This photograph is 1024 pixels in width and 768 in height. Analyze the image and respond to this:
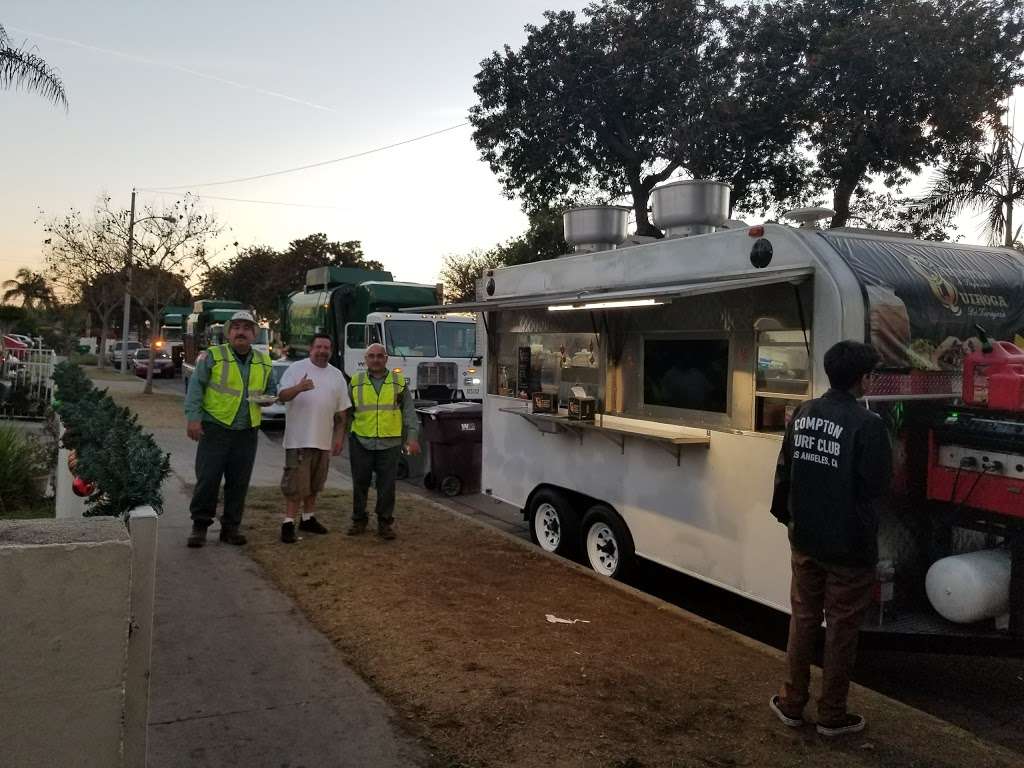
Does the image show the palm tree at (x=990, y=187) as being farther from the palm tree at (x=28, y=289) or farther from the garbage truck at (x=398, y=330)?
the palm tree at (x=28, y=289)

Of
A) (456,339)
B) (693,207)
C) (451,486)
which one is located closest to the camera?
(693,207)

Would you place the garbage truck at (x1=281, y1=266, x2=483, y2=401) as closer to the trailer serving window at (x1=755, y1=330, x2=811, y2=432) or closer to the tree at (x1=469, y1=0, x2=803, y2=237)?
the tree at (x1=469, y1=0, x2=803, y2=237)

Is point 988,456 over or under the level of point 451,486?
over

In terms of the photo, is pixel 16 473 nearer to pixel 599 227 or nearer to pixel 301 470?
pixel 301 470

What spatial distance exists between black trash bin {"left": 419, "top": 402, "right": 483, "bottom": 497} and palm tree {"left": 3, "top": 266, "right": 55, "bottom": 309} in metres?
66.0

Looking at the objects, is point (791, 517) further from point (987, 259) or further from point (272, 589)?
point (272, 589)

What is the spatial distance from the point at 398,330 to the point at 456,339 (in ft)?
4.29

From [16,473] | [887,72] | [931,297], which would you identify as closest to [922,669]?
[931,297]

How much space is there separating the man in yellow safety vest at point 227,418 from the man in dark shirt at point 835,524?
4.37 metres

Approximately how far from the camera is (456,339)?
63.1 ft

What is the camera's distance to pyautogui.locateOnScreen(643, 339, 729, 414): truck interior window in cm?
591

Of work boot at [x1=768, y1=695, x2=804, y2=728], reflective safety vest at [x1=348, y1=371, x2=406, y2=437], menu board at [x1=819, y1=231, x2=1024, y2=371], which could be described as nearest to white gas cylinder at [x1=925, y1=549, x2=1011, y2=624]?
menu board at [x1=819, y1=231, x2=1024, y2=371]

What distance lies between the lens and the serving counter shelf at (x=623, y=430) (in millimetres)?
5805

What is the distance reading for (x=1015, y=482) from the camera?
14.5 ft
